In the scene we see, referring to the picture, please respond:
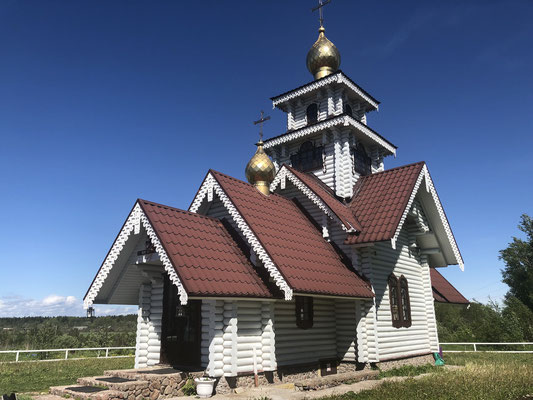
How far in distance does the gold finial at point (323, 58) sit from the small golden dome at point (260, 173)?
292 inches

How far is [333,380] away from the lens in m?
11.6

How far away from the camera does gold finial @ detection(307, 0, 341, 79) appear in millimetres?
20938

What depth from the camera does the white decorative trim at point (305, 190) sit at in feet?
48.2

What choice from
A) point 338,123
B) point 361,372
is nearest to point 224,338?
point 361,372

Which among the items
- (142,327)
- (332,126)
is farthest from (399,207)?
(142,327)

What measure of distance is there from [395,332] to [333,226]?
4636mm

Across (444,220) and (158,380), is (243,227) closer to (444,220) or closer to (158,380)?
(158,380)

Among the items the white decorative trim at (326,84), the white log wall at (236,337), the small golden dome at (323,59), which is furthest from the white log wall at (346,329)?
the small golden dome at (323,59)

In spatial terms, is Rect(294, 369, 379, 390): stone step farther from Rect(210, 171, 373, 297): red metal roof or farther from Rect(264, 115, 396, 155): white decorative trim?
Rect(264, 115, 396, 155): white decorative trim

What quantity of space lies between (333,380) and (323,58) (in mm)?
15447

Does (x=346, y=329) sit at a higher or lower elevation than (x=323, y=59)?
lower

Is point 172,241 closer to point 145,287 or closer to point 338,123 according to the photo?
point 145,287

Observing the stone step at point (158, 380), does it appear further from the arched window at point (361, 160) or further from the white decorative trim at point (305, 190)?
the arched window at point (361, 160)

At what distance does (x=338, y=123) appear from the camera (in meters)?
18.1
